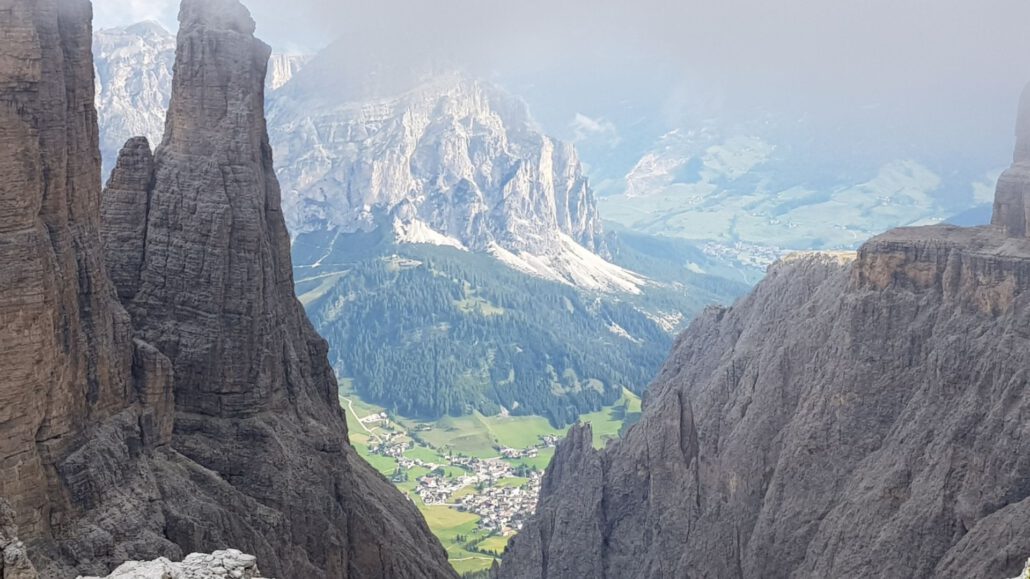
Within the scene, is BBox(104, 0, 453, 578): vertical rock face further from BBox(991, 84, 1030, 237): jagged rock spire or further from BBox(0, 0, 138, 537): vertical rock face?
BBox(991, 84, 1030, 237): jagged rock spire

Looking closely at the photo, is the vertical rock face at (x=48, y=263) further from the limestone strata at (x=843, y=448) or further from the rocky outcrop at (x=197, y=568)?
the limestone strata at (x=843, y=448)

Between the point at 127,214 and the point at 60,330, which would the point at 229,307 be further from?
the point at 60,330

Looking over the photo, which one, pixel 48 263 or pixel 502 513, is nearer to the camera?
pixel 48 263

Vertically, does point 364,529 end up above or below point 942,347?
below

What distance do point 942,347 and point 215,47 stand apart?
53425 millimetres

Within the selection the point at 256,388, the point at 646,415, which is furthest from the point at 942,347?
the point at 256,388

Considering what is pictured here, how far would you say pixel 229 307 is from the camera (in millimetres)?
69250

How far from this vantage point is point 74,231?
54844 mm

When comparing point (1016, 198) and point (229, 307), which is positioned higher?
point (1016, 198)

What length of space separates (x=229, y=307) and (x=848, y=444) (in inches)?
1884

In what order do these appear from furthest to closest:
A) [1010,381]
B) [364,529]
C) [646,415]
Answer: [646,415], [1010,381], [364,529]

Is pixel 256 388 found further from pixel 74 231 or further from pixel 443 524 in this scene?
pixel 443 524

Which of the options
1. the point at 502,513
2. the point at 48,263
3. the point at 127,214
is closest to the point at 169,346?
the point at 127,214

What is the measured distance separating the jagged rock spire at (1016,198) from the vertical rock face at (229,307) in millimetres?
52565
